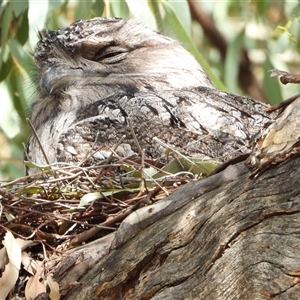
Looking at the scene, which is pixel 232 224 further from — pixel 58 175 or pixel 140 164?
pixel 58 175

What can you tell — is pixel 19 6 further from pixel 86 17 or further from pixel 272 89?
pixel 272 89

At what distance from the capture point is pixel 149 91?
13.1 ft

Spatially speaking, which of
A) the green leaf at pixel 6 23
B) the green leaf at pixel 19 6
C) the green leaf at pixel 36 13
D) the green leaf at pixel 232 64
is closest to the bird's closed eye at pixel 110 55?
the green leaf at pixel 36 13

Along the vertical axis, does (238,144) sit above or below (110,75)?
below

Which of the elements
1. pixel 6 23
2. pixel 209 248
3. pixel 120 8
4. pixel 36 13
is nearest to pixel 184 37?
pixel 120 8

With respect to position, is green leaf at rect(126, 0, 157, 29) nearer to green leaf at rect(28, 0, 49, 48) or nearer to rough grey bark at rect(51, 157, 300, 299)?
green leaf at rect(28, 0, 49, 48)

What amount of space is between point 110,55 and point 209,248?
211cm

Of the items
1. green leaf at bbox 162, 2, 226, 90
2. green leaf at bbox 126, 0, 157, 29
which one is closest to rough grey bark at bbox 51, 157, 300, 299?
green leaf at bbox 162, 2, 226, 90

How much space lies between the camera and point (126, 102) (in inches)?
145

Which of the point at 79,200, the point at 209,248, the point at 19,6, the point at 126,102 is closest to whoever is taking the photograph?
the point at 209,248

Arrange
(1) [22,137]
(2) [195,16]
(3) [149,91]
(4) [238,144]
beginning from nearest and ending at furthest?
(4) [238,144] → (3) [149,91] → (1) [22,137] → (2) [195,16]

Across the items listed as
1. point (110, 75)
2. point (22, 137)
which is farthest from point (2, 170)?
point (110, 75)

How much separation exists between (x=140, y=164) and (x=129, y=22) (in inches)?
61.8

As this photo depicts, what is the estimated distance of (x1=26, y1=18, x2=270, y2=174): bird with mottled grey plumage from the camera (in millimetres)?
3416
